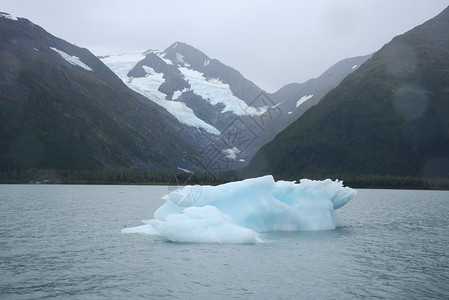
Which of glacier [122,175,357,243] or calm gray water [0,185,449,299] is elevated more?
glacier [122,175,357,243]

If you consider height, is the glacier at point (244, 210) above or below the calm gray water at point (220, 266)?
above

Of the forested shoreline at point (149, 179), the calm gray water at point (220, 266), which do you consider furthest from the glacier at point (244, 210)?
the forested shoreline at point (149, 179)

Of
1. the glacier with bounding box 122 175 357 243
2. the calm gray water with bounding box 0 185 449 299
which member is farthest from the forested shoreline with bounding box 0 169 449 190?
the calm gray water with bounding box 0 185 449 299

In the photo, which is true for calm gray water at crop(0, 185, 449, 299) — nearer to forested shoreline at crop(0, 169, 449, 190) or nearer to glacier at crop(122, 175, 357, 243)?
glacier at crop(122, 175, 357, 243)

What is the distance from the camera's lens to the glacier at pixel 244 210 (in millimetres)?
28359

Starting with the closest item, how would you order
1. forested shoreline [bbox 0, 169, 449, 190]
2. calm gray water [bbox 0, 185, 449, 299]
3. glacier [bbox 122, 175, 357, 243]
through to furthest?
calm gray water [bbox 0, 185, 449, 299]
glacier [bbox 122, 175, 357, 243]
forested shoreline [bbox 0, 169, 449, 190]

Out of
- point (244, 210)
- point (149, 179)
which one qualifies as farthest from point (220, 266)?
point (149, 179)

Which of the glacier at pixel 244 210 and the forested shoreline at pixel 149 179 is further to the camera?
the forested shoreline at pixel 149 179

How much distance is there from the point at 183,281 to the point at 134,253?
290 inches

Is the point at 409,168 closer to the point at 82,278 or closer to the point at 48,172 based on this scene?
the point at 48,172

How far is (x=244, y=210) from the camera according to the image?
31922 millimetres

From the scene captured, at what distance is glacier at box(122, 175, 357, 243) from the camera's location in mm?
28359

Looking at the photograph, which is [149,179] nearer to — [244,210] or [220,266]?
[244,210]

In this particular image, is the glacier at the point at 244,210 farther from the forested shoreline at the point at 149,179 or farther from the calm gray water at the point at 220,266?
the forested shoreline at the point at 149,179
